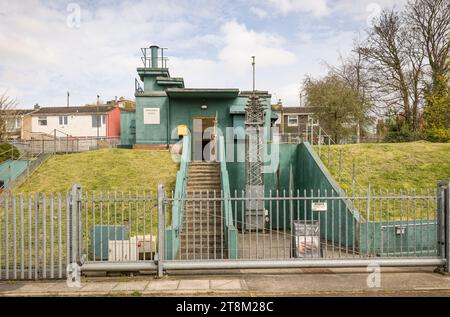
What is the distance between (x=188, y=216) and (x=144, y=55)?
64.2ft

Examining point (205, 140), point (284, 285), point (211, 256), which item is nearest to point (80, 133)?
point (205, 140)

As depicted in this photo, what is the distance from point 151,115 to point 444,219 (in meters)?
18.8

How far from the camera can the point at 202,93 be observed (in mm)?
22609

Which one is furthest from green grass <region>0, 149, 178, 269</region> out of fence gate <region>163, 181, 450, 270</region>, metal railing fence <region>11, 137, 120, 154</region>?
metal railing fence <region>11, 137, 120, 154</region>

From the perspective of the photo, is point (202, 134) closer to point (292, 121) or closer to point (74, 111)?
point (74, 111)

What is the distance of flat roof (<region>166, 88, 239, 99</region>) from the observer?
2223cm

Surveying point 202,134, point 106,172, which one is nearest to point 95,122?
point 202,134

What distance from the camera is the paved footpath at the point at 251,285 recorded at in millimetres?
7246

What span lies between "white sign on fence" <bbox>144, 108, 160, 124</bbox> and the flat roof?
1567 millimetres

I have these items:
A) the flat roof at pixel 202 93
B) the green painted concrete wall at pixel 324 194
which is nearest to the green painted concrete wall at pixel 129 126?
the flat roof at pixel 202 93

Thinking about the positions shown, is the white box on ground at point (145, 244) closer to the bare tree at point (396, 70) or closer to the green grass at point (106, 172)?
the green grass at point (106, 172)

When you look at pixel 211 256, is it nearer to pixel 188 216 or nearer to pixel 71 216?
pixel 188 216

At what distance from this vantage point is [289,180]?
1947 centimetres

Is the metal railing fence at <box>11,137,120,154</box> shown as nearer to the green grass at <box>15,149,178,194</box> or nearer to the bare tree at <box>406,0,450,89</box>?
the green grass at <box>15,149,178,194</box>
